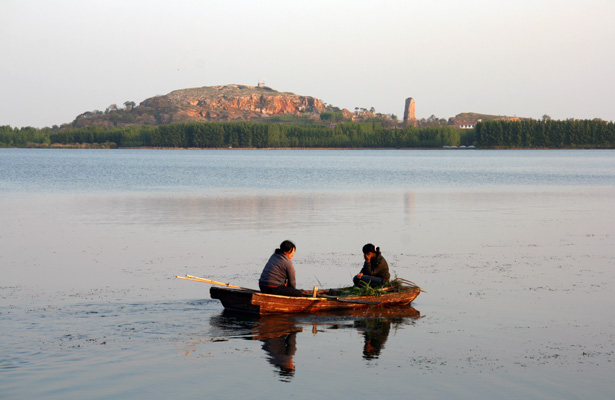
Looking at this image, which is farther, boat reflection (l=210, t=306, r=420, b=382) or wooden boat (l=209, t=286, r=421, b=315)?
wooden boat (l=209, t=286, r=421, b=315)

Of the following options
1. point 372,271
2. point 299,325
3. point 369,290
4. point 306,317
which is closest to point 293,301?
point 306,317

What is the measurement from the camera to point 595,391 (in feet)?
37.2

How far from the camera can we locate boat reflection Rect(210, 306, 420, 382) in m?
13.6

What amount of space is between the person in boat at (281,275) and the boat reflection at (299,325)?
556 mm

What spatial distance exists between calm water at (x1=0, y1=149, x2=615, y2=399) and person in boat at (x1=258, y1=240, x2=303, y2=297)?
66 centimetres

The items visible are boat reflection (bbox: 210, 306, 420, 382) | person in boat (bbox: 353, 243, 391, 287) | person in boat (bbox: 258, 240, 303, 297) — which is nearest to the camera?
boat reflection (bbox: 210, 306, 420, 382)

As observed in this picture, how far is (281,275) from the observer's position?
16.5 metres

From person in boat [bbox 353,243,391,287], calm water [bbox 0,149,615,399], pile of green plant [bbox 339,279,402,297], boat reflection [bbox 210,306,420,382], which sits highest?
person in boat [bbox 353,243,391,287]

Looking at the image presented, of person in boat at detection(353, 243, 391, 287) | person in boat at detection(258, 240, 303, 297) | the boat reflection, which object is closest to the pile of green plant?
person in boat at detection(353, 243, 391, 287)

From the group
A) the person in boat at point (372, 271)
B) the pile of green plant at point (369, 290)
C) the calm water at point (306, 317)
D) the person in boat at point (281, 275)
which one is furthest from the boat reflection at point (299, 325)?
the person in boat at point (372, 271)

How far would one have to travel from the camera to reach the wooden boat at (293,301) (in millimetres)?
15898

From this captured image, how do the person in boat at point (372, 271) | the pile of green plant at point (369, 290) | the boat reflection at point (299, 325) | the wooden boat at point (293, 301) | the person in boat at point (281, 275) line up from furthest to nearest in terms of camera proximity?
the person in boat at point (372, 271)
the pile of green plant at point (369, 290)
the person in boat at point (281, 275)
the wooden boat at point (293, 301)
the boat reflection at point (299, 325)

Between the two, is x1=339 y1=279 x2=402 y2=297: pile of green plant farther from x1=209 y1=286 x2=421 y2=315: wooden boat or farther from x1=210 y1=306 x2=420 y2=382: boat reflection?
x1=210 y1=306 x2=420 y2=382: boat reflection

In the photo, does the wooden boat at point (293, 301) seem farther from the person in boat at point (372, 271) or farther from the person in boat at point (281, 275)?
the person in boat at point (372, 271)
